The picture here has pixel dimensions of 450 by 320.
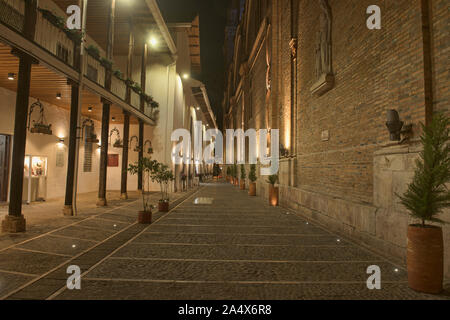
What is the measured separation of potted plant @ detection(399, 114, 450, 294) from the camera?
3475mm

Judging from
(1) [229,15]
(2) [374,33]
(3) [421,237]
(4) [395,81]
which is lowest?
(3) [421,237]

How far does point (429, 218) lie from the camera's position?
3602 millimetres

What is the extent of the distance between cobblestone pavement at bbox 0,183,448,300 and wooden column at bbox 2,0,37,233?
1021 millimetres

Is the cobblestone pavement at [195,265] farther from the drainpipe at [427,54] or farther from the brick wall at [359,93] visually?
the drainpipe at [427,54]

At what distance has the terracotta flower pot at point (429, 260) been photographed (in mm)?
3475

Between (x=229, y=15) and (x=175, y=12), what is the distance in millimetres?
37385

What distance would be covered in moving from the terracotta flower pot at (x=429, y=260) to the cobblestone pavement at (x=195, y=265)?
14cm

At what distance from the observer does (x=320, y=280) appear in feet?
12.8

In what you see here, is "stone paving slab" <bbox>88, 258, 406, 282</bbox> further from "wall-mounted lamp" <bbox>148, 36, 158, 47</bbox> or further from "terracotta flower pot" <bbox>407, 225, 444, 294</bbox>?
"wall-mounted lamp" <bbox>148, 36, 158, 47</bbox>

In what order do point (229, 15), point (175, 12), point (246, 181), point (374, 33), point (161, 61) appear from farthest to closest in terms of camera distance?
point (229, 15) < point (246, 181) < point (175, 12) < point (161, 61) < point (374, 33)

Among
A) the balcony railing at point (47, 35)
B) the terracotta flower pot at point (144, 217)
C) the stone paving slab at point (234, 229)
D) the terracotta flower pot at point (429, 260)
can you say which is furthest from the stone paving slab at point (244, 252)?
the balcony railing at point (47, 35)

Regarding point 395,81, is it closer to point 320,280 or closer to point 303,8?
point 320,280

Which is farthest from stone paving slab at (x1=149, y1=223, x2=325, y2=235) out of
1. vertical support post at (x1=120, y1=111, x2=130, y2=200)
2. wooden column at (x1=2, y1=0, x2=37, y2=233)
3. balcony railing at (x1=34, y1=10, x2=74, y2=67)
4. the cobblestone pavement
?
vertical support post at (x1=120, y1=111, x2=130, y2=200)
